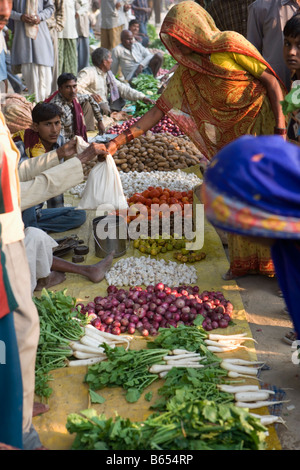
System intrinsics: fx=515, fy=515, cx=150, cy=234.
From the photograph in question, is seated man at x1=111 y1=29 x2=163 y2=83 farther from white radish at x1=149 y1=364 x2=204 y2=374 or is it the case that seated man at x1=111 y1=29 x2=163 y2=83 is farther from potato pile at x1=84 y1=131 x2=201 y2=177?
white radish at x1=149 y1=364 x2=204 y2=374

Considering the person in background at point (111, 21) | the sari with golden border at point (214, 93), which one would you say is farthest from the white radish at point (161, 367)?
the person in background at point (111, 21)

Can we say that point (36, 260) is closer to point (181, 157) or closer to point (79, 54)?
point (181, 157)

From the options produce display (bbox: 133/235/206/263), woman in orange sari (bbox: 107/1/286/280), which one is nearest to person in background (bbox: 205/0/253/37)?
woman in orange sari (bbox: 107/1/286/280)

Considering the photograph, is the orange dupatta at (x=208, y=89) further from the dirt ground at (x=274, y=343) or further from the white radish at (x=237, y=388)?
the white radish at (x=237, y=388)

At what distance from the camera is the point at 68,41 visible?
995 centimetres

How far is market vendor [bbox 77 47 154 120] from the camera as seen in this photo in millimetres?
Answer: 8562

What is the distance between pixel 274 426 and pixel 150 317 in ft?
4.13

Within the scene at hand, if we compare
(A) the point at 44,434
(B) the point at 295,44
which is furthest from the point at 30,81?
(A) the point at 44,434

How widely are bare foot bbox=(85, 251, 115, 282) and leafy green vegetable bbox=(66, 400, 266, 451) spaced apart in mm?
1974

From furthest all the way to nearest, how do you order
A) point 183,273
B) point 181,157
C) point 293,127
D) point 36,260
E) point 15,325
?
point 181,157 < point 183,273 < point 36,260 < point 293,127 < point 15,325

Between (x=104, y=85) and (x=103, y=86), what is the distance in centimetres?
6

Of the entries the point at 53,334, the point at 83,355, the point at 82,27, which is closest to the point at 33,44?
the point at 82,27

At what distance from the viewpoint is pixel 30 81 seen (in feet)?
28.6

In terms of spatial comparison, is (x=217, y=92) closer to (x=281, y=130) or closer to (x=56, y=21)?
(x=281, y=130)
